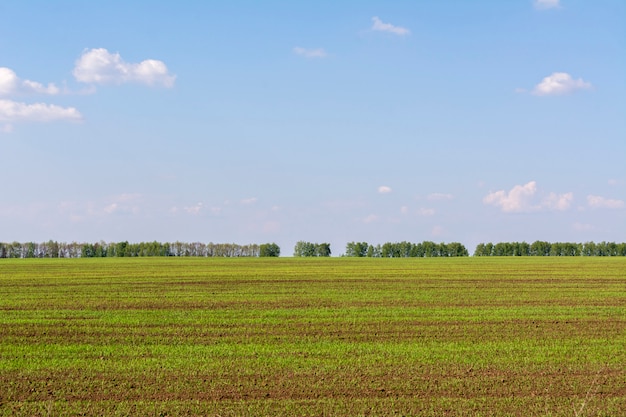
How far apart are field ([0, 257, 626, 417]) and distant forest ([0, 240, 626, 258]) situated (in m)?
79.4

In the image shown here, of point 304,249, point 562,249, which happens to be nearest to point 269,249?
point 304,249

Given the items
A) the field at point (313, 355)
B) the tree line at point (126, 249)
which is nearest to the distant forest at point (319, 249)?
the tree line at point (126, 249)

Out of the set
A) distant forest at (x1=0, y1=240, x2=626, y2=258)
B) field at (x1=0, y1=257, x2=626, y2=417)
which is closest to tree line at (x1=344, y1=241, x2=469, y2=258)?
distant forest at (x1=0, y1=240, x2=626, y2=258)

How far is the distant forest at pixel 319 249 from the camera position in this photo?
103 metres

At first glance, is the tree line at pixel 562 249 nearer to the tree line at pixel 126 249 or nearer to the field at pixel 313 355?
the tree line at pixel 126 249

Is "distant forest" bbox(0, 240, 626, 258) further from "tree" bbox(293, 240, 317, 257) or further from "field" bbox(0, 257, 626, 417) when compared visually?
"field" bbox(0, 257, 626, 417)

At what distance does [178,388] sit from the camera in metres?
10.3

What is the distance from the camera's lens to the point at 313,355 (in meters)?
12.8

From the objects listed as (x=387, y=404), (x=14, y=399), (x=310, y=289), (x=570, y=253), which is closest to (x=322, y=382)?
(x=387, y=404)

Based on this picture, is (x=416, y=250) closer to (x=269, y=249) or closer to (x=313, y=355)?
(x=269, y=249)

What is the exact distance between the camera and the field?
959cm

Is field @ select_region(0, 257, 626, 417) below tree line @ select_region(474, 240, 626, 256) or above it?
below

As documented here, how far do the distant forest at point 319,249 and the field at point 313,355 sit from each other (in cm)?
7938

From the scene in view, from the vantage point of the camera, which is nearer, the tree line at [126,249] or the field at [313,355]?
the field at [313,355]
